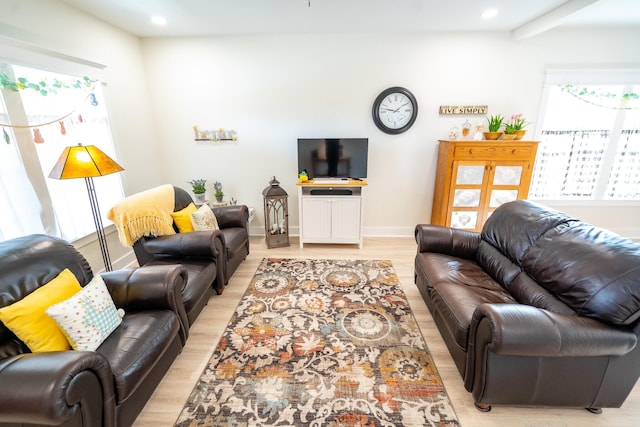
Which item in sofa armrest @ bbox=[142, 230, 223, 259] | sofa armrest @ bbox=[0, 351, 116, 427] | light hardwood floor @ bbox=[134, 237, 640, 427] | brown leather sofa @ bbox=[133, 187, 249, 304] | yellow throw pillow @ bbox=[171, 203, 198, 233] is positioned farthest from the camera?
yellow throw pillow @ bbox=[171, 203, 198, 233]

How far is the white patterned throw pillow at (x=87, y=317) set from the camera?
4.45 ft

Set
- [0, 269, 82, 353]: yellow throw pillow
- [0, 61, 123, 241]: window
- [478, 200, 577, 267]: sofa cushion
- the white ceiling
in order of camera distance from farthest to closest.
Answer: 1. the white ceiling
2. [0, 61, 123, 241]: window
3. [478, 200, 577, 267]: sofa cushion
4. [0, 269, 82, 353]: yellow throw pillow

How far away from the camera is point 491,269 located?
224 cm

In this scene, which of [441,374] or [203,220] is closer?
[441,374]

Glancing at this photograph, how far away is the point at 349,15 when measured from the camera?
2900mm

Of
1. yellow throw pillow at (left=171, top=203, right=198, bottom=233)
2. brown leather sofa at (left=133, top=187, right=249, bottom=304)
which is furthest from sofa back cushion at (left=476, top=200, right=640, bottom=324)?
yellow throw pillow at (left=171, top=203, right=198, bottom=233)

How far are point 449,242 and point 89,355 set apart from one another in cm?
254

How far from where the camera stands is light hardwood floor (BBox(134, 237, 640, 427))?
1520 millimetres

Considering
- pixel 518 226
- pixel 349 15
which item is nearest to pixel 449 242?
pixel 518 226

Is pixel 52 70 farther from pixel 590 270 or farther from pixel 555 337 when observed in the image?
pixel 590 270

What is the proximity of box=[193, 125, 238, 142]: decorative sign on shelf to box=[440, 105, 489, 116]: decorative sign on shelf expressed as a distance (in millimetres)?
2828

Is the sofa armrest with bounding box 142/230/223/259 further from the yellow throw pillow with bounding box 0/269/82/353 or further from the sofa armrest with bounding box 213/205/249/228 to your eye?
the yellow throw pillow with bounding box 0/269/82/353

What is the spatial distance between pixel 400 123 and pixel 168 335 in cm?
344

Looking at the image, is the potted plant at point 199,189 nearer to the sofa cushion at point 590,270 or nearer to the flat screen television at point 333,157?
the flat screen television at point 333,157
